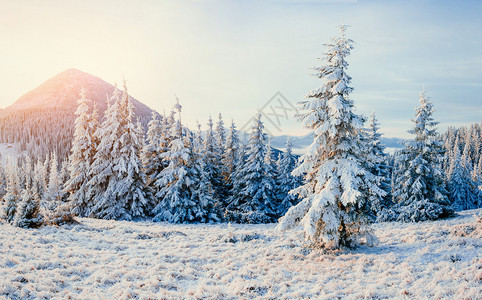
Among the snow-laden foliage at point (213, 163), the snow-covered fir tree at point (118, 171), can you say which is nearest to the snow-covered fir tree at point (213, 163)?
the snow-laden foliage at point (213, 163)

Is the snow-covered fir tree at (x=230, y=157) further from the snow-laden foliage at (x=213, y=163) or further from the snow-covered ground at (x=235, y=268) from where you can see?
the snow-covered ground at (x=235, y=268)

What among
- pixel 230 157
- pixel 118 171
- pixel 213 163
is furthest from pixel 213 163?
pixel 118 171

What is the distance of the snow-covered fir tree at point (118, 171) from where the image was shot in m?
27.4

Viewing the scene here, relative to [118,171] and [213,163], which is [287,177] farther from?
[118,171]

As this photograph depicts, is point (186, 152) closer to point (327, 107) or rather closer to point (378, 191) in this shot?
point (327, 107)

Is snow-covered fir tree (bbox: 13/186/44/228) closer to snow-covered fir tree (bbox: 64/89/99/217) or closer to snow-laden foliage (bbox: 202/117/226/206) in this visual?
snow-covered fir tree (bbox: 64/89/99/217)

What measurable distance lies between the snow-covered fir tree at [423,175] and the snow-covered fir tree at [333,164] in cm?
1440

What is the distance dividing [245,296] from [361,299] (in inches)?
152

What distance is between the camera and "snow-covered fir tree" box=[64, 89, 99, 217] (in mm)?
28781

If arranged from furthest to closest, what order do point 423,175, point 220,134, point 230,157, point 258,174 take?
point 220,134
point 230,157
point 258,174
point 423,175

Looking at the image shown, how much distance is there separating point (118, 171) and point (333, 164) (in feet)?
77.3

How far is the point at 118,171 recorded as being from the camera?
92.2 feet

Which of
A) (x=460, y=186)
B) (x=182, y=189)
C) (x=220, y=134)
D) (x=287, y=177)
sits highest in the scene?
(x=220, y=134)

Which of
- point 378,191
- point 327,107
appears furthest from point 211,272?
point 327,107
